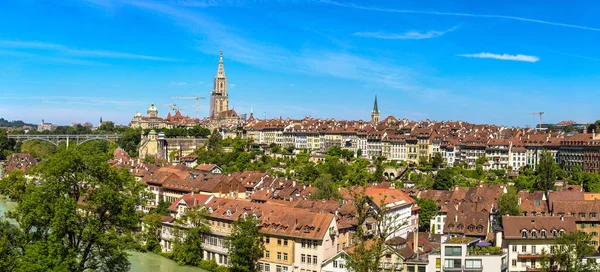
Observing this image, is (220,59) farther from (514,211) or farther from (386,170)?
(514,211)

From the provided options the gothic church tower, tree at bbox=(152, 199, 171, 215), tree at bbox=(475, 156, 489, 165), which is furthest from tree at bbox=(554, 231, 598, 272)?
the gothic church tower

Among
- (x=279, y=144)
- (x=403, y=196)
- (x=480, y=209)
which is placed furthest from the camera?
(x=279, y=144)

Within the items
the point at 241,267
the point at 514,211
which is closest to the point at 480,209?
the point at 514,211

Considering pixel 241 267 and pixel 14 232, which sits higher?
pixel 14 232

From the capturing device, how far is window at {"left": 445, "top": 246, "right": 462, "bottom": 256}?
25562 mm

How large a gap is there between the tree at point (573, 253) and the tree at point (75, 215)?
17614 millimetres

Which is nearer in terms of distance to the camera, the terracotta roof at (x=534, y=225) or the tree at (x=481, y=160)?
the terracotta roof at (x=534, y=225)

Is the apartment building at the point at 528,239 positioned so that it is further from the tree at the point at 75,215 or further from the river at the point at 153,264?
the tree at the point at 75,215

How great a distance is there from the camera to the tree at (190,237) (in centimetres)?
3244

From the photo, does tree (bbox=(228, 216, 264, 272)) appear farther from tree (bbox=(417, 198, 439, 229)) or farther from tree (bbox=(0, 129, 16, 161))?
tree (bbox=(0, 129, 16, 161))

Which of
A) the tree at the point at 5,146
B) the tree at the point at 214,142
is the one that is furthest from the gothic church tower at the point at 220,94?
the tree at the point at 214,142

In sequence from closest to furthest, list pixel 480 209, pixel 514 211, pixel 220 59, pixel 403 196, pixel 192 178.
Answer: pixel 514 211 < pixel 480 209 < pixel 403 196 < pixel 192 178 < pixel 220 59

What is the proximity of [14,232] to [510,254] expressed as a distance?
21.1 meters

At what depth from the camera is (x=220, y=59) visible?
14638cm
